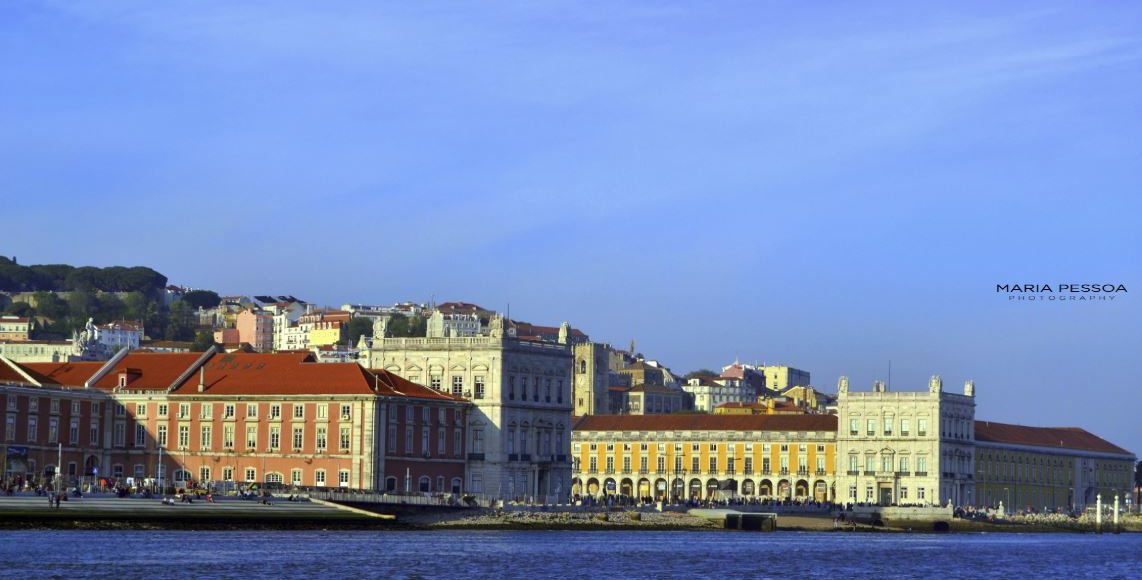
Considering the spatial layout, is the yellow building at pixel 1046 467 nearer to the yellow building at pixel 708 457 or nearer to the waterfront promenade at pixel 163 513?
the yellow building at pixel 708 457

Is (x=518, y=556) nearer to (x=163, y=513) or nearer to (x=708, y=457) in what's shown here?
(x=163, y=513)

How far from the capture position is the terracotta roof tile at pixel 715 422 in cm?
15275

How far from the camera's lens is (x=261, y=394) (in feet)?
373

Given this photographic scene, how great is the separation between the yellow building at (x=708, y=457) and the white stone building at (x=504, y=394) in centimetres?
2503

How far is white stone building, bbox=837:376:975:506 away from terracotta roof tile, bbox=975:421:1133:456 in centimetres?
514

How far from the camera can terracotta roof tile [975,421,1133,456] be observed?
156875 millimetres

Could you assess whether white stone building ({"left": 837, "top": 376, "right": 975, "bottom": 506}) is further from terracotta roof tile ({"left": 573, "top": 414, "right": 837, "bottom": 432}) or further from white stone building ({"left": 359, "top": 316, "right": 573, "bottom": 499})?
white stone building ({"left": 359, "top": 316, "right": 573, "bottom": 499})

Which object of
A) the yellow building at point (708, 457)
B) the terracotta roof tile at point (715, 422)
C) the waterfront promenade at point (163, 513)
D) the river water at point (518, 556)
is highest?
the terracotta roof tile at point (715, 422)

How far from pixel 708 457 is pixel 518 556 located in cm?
7194

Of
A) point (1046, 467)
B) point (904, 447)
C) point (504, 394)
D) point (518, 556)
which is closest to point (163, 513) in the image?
point (518, 556)

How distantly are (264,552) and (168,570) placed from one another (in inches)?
416

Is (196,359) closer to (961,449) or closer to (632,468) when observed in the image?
(632,468)

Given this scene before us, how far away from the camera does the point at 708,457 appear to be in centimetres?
15350

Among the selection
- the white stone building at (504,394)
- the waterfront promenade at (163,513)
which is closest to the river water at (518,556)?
the waterfront promenade at (163,513)
